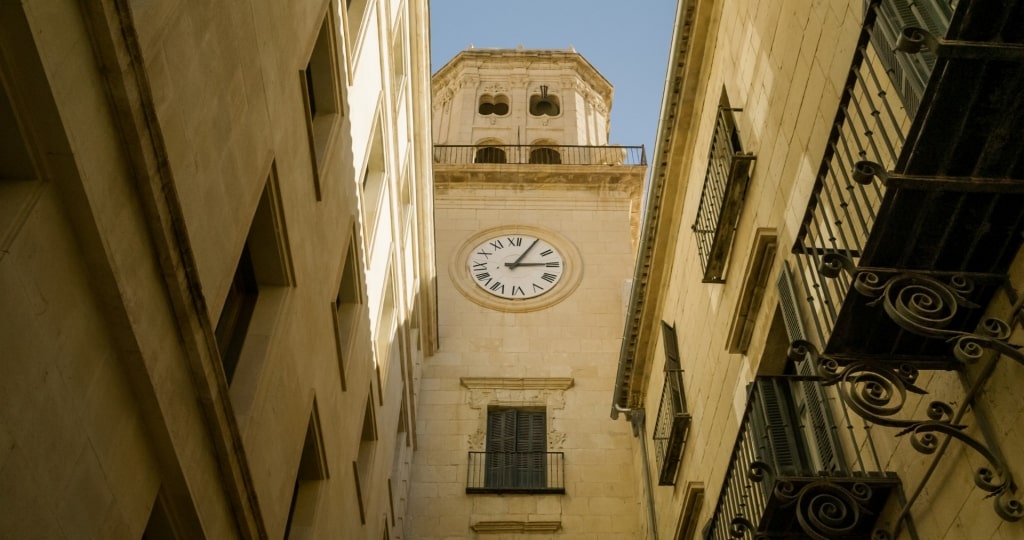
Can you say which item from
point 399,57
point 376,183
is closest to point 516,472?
point 376,183

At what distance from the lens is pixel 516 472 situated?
733 inches

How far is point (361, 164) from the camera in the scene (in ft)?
43.1

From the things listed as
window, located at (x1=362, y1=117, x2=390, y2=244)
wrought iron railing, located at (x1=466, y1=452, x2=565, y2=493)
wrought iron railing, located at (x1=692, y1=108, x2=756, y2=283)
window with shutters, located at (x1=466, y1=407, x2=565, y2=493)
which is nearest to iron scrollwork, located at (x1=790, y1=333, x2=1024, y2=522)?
wrought iron railing, located at (x1=692, y1=108, x2=756, y2=283)

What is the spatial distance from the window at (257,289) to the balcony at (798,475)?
14.4 ft

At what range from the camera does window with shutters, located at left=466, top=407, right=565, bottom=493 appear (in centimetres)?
1834

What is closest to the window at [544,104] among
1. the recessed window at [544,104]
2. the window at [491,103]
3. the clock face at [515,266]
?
the recessed window at [544,104]

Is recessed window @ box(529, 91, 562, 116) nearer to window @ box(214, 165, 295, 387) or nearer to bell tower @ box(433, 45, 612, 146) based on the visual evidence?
bell tower @ box(433, 45, 612, 146)

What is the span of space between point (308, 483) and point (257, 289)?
2711 millimetres

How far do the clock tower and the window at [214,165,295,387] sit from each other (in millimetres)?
9235

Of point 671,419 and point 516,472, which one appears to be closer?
point 671,419

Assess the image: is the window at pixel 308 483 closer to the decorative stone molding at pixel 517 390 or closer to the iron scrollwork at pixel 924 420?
the iron scrollwork at pixel 924 420

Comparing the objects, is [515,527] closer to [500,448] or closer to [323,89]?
[500,448]

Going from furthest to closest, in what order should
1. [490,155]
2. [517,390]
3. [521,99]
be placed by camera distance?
[521,99], [490,155], [517,390]

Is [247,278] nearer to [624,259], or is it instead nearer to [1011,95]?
[1011,95]
